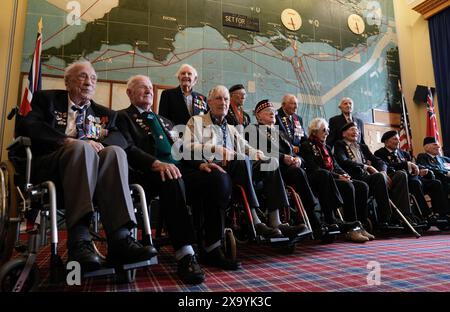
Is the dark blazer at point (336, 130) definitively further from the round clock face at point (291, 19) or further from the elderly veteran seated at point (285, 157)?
the round clock face at point (291, 19)

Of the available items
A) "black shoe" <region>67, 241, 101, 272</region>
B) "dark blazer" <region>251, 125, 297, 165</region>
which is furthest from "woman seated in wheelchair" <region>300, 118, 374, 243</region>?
"black shoe" <region>67, 241, 101, 272</region>

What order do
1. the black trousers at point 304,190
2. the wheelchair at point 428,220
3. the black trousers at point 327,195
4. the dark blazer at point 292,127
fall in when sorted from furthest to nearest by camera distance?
the wheelchair at point 428,220
the dark blazer at point 292,127
the black trousers at point 327,195
the black trousers at point 304,190

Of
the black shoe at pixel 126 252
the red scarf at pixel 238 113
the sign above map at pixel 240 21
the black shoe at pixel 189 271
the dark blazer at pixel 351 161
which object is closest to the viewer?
the black shoe at pixel 126 252

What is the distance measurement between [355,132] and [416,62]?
11.2ft

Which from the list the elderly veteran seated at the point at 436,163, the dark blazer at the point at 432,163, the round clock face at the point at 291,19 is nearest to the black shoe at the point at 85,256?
the elderly veteran seated at the point at 436,163

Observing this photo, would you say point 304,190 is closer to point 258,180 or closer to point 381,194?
point 258,180

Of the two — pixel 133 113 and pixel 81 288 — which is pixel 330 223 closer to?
pixel 133 113

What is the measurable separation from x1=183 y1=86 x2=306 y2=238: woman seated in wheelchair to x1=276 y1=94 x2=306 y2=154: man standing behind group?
77cm

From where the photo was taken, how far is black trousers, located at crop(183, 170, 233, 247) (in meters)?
1.61

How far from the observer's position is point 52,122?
150 cm

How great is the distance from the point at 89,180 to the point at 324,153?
2069 mm

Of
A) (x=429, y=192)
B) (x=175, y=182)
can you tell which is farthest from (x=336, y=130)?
(x=175, y=182)

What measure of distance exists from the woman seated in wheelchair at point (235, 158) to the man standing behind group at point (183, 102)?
1.71 ft

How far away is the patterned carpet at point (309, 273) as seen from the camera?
121 cm
